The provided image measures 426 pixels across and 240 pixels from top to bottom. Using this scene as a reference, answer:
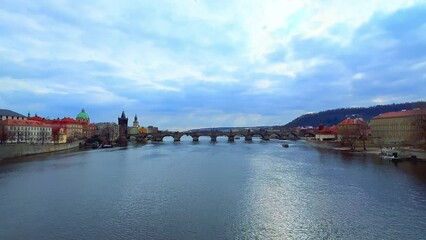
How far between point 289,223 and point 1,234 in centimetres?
1162

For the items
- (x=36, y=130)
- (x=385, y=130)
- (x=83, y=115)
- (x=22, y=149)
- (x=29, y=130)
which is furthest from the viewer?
(x=83, y=115)

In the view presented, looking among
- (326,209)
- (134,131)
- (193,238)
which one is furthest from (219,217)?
(134,131)

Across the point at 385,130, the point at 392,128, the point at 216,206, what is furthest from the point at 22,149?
the point at 385,130

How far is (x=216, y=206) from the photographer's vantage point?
17.8 m

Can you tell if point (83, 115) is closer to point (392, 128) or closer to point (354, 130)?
point (354, 130)

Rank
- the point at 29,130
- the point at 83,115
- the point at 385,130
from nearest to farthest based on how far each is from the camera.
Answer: the point at 29,130 < the point at 385,130 < the point at 83,115

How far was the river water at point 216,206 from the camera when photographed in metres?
13.9

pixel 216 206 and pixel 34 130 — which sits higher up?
pixel 34 130

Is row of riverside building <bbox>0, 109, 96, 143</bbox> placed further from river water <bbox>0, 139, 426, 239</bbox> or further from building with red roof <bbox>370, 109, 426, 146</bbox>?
building with red roof <bbox>370, 109, 426, 146</bbox>

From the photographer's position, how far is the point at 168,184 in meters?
24.9

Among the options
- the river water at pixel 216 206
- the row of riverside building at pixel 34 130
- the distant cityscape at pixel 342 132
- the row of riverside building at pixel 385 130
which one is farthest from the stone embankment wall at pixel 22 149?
the row of riverside building at pixel 385 130

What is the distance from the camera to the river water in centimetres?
1390

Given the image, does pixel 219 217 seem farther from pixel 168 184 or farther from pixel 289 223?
pixel 168 184

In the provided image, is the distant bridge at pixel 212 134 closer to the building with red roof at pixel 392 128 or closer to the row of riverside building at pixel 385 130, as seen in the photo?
the row of riverside building at pixel 385 130
